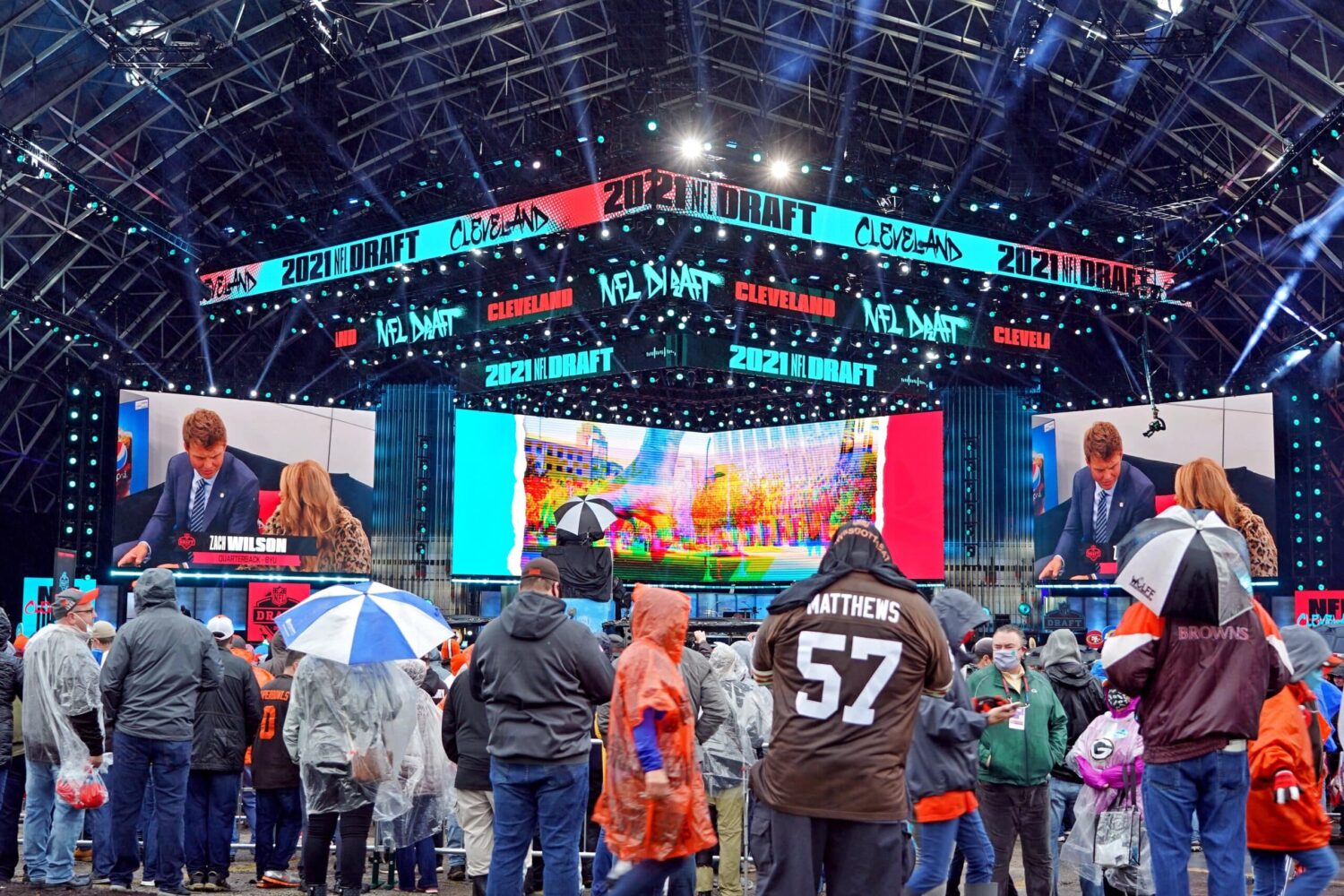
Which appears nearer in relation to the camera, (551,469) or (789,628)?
(789,628)

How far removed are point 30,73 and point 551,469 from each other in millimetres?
10667

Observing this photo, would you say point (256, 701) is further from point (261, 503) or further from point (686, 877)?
point (261, 503)

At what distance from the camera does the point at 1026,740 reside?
6.53 meters

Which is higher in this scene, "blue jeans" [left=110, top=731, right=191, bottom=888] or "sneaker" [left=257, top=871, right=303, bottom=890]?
"blue jeans" [left=110, top=731, right=191, bottom=888]

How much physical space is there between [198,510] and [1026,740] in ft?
63.2

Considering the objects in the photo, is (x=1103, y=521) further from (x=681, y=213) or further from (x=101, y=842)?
(x=101, y=842)

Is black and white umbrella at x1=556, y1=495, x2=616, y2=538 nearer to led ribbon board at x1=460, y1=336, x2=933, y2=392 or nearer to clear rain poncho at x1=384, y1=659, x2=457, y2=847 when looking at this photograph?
led ribbon board at x1=460, y1=336, x2=933, y2=392

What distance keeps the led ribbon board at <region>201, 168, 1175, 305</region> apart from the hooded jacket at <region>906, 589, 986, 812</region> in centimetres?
1429

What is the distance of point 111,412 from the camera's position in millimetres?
23516

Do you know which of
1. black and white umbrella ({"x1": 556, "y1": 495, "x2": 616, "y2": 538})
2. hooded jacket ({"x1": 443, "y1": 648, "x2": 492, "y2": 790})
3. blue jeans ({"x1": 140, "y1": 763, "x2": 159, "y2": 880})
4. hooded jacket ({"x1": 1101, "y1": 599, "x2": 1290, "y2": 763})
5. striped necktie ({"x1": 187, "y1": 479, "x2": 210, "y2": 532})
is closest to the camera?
hooded jacket ({"x1": 1101, "y1": 599, "x2": 1290, "y2": 763})

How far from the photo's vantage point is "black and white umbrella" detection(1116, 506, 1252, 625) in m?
4.77

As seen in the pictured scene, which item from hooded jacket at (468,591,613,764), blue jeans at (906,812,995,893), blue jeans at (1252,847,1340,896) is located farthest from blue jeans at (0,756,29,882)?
blue jeans at (1252,847,1340,896)

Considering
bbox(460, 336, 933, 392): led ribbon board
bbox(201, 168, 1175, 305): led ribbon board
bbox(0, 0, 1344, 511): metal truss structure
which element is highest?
bbox(0, 0, 1344, 511): metal truss structure

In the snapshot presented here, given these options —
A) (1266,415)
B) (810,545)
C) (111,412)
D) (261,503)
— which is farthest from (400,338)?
(1266,415)
